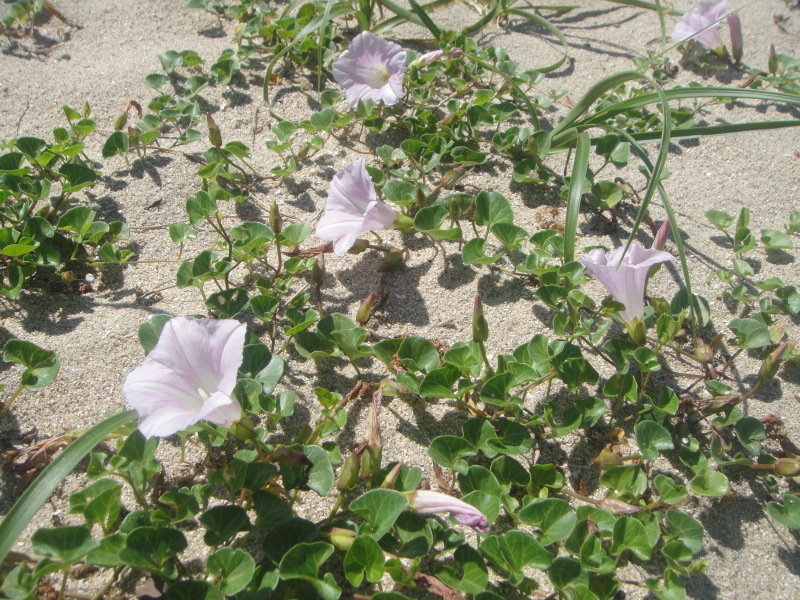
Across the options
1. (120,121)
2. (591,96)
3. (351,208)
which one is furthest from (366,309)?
(120,121)

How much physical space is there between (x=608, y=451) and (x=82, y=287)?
183cm

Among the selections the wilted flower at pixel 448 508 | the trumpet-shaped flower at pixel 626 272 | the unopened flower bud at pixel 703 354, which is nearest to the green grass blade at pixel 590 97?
the trumpet-shaped flower at pixel 626 272

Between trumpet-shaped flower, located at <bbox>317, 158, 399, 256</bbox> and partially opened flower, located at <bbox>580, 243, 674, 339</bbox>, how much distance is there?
0.73 m

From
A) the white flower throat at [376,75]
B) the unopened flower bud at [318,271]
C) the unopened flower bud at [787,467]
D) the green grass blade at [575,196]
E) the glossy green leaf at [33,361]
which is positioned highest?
the white flower throat at [376,75]

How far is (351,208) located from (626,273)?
958mm

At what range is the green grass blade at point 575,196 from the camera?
2062 mm

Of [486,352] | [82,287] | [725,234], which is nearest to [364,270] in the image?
[486,352]

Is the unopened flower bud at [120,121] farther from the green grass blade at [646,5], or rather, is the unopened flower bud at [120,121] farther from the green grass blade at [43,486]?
the green grass blade at [646,5]

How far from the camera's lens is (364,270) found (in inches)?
91.5

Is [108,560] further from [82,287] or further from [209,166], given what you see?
[209,166]

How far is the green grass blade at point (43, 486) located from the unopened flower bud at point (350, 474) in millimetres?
548

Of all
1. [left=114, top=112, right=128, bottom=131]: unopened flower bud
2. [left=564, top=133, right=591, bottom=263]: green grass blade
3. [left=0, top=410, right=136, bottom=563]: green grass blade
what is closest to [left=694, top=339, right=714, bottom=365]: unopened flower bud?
[left=564, top=133, right=591, bottom=263]: green grass blade

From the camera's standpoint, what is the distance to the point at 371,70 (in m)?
2.81

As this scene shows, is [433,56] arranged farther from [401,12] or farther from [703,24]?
[703,24]
